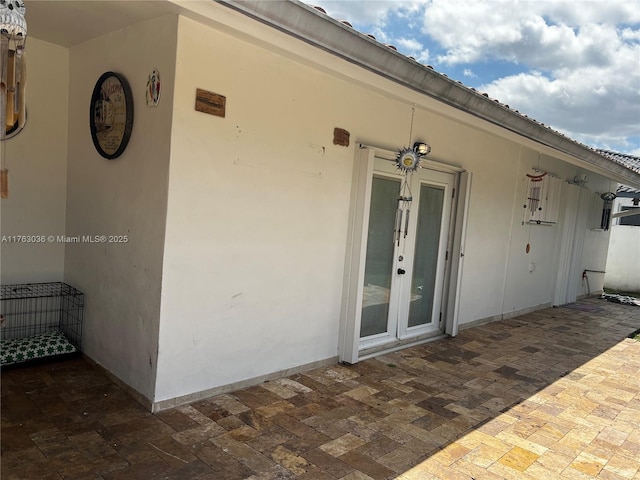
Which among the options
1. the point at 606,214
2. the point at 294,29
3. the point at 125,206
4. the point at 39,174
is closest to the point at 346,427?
the point at 125,206

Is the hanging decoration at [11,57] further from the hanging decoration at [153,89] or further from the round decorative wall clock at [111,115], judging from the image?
the round decorative wall clock at [111,115]

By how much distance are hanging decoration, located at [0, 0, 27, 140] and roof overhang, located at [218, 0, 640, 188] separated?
0.95 metres

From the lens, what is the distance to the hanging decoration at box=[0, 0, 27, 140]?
6.27 ft

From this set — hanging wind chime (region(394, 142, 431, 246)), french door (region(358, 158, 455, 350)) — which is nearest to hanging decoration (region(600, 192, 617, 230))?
french door (region(358, 158, 455, 350))

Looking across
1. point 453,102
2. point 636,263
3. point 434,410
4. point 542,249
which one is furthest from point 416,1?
point 636,263

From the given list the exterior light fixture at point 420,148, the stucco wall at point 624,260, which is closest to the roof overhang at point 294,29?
the exterior light fixture at point 420,148

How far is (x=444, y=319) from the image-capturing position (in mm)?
6102

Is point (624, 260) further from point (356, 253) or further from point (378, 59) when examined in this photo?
point (378, 59)

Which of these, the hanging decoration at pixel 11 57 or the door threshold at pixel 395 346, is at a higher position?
the hanging decoration at pixel 11 57

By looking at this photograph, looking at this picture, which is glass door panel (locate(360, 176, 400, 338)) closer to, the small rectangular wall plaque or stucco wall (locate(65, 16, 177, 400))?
the small rectangular wall plaque

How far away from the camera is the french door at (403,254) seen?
4.93 meters

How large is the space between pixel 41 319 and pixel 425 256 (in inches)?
178

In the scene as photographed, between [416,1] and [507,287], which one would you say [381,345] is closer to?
[507,287]

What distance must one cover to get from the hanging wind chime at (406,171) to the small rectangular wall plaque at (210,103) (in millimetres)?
2229
